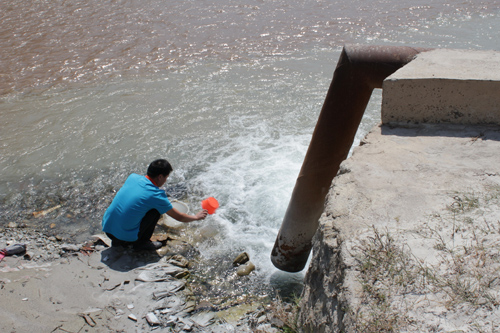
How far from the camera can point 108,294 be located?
12.0 feet

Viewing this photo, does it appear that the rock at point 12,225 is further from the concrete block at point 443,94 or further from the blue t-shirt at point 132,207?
the concrete block at point 443,94

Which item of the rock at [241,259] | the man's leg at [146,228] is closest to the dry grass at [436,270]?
the rock at [241,259]

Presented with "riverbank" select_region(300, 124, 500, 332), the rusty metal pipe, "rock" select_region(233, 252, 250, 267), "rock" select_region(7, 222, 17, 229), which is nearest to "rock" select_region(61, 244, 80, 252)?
"rock" select_region(7, 222, 17, 229)

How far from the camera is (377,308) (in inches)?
80.4

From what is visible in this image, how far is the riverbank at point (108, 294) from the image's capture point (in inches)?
130

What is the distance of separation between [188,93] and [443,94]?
5.67 m

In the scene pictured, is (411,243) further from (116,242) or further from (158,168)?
(116,242)

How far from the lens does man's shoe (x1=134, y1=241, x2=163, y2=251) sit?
4416mm

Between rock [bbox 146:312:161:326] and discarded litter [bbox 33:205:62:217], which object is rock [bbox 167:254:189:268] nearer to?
rock [bbox 146:312:161:326]

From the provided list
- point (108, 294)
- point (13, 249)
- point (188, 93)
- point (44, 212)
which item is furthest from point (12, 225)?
point (188, 93)

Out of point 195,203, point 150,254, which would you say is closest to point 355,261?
point 150,254

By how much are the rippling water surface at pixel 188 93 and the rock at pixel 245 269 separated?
9 cm

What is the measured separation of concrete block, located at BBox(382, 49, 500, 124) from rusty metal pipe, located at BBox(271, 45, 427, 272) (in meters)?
0.20

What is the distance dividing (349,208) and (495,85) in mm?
1570
